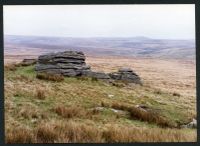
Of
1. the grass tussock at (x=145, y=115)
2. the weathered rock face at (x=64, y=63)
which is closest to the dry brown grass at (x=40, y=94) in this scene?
the weathered rock face at (x=64, y=63)

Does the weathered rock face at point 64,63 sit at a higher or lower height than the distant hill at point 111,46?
lower

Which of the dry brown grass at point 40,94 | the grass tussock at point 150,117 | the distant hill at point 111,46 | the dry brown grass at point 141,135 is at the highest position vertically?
the distant hill at point 111,46

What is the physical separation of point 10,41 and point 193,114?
275 cm

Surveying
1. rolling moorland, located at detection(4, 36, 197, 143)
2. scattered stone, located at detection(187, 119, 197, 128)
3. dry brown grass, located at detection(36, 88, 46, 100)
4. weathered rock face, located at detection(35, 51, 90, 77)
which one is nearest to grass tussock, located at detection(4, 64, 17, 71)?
rolling moorland, located at detection(4, 36, 197, 143)

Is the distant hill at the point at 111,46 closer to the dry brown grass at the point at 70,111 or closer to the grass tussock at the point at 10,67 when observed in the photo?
the grass tussock at the point at 10,67

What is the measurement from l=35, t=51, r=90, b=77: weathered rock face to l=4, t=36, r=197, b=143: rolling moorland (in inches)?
3.4

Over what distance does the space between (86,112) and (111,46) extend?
1.07m

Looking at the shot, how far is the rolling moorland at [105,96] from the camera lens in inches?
302

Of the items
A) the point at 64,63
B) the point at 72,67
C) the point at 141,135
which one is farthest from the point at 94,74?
the point at 141,135

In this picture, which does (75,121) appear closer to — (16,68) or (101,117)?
(101,117)

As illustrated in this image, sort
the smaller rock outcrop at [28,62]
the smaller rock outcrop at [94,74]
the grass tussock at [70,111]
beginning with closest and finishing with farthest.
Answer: the grass tussock at [70,111]
the smaller rock outcrop at [28,62]
the smaller rock outcrop at [94,74]

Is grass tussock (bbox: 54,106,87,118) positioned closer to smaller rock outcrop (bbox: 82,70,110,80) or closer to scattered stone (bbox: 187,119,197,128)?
smaller rock outcrop (bbox: 82,70,110,80)

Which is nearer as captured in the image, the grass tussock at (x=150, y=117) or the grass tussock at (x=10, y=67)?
the grass tussock at (x=10, y=67)

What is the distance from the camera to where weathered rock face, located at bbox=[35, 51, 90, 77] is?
8.04 metres
